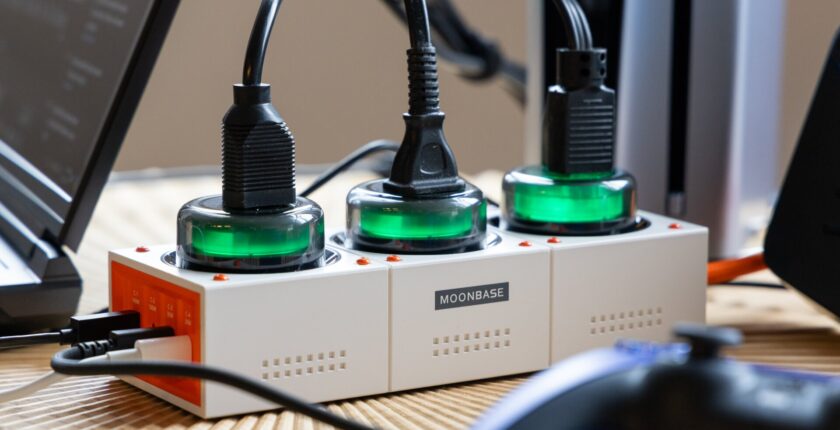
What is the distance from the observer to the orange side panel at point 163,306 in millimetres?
474

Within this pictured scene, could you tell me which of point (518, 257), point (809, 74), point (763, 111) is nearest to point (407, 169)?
point (518, 257)

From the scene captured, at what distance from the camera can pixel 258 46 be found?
0.49m

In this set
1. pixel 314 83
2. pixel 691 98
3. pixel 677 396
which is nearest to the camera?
pixel 677 396

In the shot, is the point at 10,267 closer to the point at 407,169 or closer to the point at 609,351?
the point at 407,169

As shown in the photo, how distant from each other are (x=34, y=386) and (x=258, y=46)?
16cm

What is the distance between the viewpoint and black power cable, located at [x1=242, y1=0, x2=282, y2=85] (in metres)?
0.49

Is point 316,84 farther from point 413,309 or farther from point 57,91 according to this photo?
point 413,309

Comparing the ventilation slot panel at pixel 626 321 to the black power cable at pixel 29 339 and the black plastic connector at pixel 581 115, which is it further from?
the black power cable at pixel 29 339

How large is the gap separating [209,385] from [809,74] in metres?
1.18

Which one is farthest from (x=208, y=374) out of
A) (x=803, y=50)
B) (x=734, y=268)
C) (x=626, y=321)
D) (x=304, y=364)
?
(x=803, y=50)

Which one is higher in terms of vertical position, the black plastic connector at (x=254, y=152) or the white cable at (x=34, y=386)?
the black plastic connector at (x=254, y=152)

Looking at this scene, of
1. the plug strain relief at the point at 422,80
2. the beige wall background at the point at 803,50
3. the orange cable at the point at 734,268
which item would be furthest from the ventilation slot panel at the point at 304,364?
the beige wall background at the point at 803,50

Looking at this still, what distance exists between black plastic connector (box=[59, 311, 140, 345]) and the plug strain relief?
15cm

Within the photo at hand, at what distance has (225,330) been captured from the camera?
0.47m
